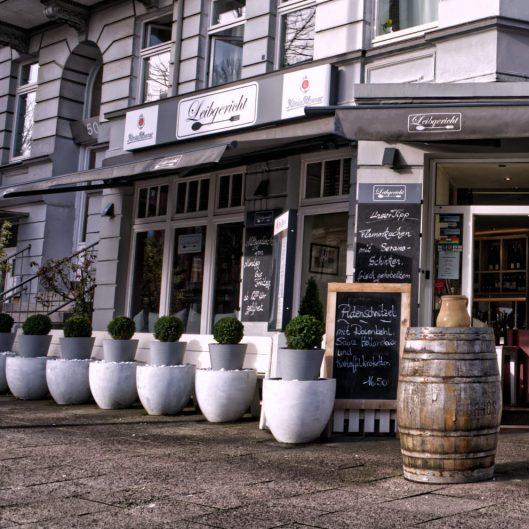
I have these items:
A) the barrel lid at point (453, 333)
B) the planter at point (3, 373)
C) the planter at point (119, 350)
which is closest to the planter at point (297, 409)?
the barrel lid at point (453, 333)

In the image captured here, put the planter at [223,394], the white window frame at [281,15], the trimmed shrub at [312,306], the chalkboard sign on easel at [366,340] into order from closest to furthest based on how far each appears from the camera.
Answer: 1. the chalkboard sign on easel at [366,340]
2. the planter at [223,394]
3. the trimmed shrub at [312,306]
4. the white window frame at [281,15]

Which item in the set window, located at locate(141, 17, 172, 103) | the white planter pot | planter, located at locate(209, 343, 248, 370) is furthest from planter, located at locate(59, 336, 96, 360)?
window, located at locate(141, 17, 172, 103)

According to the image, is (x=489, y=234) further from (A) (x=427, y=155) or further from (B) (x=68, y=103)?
(B) (x=68, y=103)

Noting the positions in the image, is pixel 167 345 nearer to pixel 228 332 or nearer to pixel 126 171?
pixel 228 332

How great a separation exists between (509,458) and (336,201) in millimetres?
4893

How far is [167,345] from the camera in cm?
862

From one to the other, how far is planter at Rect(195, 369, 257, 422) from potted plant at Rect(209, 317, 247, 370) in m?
0.12

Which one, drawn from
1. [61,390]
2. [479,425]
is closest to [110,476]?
[479,425]

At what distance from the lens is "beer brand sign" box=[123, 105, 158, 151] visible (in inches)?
472

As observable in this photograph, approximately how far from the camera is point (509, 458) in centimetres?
586

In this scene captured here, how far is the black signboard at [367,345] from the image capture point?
23.3 feet

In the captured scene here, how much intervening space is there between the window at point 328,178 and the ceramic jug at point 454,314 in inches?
177

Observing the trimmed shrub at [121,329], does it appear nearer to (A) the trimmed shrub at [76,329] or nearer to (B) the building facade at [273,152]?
(A) the trimmed shrub at [76,329]

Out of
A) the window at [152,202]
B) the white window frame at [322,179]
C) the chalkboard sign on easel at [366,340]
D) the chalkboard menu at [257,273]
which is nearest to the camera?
the chalkboard sign on easel at [366,340]
